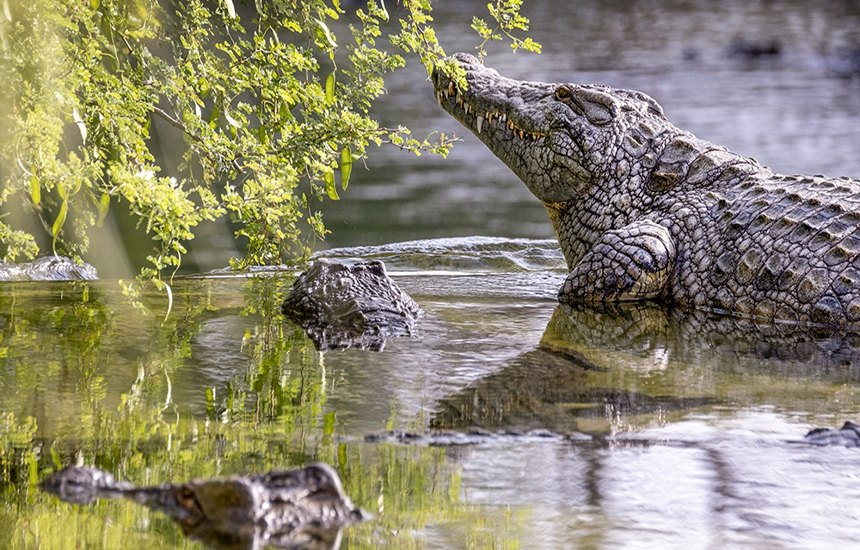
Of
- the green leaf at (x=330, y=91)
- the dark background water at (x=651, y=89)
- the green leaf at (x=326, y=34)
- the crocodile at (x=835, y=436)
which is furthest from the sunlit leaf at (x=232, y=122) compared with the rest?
the dark background water at (x=651, y=89)

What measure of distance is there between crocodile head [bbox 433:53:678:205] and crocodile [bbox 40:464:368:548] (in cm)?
400

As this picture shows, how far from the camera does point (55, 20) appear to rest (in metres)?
3.28

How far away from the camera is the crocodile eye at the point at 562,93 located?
19.5 feet

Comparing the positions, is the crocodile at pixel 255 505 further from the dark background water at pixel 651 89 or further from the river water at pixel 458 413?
the dark background water at pixel 651 89

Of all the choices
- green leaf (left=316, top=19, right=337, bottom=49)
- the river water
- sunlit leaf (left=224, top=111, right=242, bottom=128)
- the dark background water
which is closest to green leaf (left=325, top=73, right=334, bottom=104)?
green leaf (left=316, top=19, right=337, bottom=49)

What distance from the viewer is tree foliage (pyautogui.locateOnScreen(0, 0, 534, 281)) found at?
A: 3354 mm

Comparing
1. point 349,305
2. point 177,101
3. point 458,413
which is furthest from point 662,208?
point 458,413

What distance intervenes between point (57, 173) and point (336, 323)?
1402 mm

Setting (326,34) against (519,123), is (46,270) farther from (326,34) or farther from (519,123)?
(326,34)

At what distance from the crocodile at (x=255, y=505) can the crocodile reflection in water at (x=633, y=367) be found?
0.76 metres

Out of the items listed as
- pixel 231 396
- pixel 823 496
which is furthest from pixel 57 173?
pixel 823 496

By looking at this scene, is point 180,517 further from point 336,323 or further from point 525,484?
point 336,323

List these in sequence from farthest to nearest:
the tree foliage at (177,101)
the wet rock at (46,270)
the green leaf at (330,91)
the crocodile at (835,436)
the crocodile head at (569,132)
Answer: the wet rock at (46,270), the crocodile head at (569,132), the green leaf at (330,91), the tree foliage at (177,101), the crocodile at (835,436)

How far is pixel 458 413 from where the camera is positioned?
2941mm
